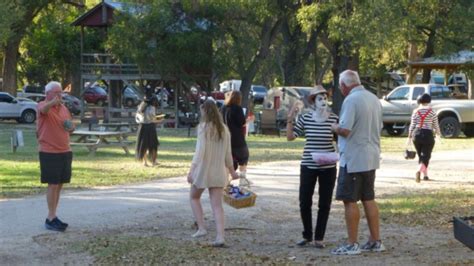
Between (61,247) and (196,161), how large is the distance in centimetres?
171

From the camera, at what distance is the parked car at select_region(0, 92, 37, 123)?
4144 centimetres

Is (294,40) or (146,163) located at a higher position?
(294,40)

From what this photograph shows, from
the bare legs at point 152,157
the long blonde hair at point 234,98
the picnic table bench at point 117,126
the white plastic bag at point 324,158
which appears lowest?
the bare legs at point 152,157

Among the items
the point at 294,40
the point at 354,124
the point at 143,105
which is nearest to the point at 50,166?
the point at 354,124

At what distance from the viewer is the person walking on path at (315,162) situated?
9.19 metres

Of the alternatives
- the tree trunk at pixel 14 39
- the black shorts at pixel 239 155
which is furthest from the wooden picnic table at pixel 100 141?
the tree trunk at pixel 14 39

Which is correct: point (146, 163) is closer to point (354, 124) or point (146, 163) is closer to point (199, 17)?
point (354, 124)

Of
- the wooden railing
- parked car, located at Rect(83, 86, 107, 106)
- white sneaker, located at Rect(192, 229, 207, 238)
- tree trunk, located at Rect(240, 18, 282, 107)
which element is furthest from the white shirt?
parked car, located at Rect(83, 86, 107, 106)

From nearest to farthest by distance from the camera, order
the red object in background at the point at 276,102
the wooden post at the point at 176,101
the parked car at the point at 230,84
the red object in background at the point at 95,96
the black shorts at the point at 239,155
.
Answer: the black shorts at the point at 239,155 → the red object in background at the point at 276,102 → the wooden post at the point at 176,101 → the red object in background at the point at 95,96 → the parked car at the point at 230,84

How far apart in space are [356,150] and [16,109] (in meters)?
34.9

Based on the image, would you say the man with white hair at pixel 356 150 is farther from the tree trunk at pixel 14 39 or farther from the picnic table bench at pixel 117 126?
the tree trunk at pixel 14 39

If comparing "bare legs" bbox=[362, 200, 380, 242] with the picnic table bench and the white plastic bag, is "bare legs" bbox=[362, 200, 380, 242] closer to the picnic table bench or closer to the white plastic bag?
the white plastic bag

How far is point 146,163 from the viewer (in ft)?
63.7

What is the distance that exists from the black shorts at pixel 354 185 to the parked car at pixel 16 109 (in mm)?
34632
